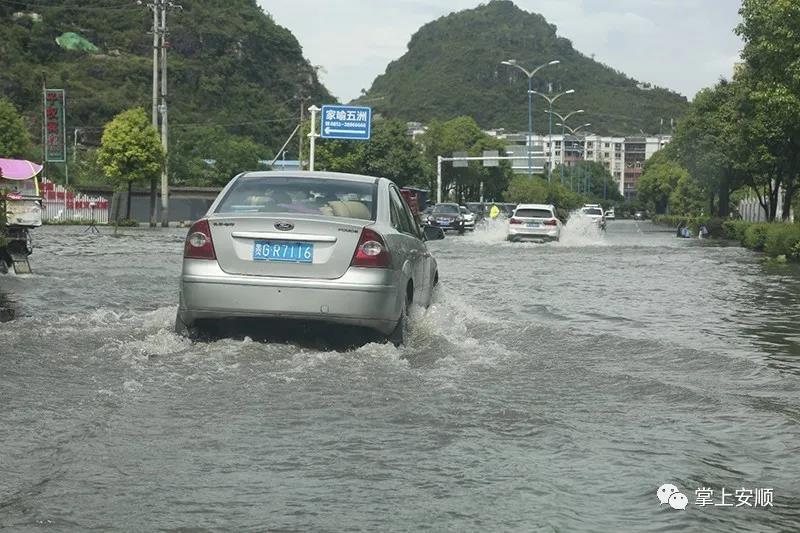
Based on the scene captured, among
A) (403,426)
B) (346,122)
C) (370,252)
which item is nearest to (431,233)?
(370,252)

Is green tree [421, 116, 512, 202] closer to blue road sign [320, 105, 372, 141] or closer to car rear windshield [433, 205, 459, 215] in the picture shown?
blue road sign [320, 105, 372, 141]

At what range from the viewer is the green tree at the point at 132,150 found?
172 feet

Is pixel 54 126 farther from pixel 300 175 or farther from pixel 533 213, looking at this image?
pixel 300 175

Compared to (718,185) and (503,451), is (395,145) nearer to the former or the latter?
(718,185)

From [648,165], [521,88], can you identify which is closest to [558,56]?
[521,88]

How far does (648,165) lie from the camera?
174500mm

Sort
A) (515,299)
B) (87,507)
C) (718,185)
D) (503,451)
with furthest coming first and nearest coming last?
(718,185), (515,299), (503,451), (87,507)

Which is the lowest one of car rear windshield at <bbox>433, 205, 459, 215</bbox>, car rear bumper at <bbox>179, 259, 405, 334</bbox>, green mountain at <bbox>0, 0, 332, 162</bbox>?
car rear bumper at <bbox>179, 259, 405, 334</bbox>

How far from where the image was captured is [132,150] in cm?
5244

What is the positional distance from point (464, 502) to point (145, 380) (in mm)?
3332

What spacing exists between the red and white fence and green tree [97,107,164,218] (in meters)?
4.97

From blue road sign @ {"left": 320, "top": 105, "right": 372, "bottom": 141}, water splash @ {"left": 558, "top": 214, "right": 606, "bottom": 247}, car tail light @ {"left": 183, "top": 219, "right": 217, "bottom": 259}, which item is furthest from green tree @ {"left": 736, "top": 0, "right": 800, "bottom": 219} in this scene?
car tail light @ {"left": 183, "top": 219, "right": 217, "bottom": 259}

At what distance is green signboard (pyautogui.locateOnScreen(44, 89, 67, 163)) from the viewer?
55.4 meters

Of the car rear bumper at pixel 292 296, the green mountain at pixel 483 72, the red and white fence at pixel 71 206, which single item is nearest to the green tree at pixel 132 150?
the red and white fence at pixel 71 206
